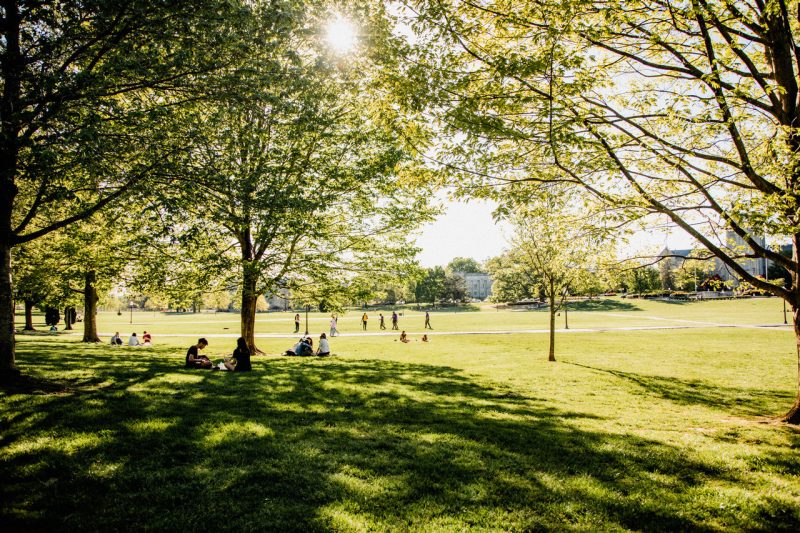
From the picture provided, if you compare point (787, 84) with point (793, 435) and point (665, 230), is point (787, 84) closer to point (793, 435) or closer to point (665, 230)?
point (665, 230)

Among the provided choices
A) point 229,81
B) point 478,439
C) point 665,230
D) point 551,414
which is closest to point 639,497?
point 478,439

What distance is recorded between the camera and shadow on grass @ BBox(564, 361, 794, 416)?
1048 cm

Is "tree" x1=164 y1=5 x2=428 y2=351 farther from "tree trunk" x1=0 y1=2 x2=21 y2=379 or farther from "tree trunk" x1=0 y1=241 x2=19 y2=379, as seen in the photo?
"tree trunk" x1=0 y1=241 x2=19 y2=379

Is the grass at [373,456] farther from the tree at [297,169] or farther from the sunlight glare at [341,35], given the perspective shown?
the sunlight glare at [341,35]

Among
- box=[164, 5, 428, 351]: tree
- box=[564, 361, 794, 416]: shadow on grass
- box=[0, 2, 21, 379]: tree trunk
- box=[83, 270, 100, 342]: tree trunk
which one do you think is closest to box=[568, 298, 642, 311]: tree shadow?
box=[564, 361, 794, 416]: shadow on grass

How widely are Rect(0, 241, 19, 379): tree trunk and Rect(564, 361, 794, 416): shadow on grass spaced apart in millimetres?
16153

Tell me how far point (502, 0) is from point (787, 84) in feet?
18.3

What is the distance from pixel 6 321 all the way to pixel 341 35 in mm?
9718

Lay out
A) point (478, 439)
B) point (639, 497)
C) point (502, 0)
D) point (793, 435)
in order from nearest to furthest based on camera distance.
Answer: point (639, 497) → point (478, 439) → point (793, 435) → point (502, 0)

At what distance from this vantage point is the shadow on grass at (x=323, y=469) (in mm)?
4125

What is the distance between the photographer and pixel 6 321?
29.4 feet

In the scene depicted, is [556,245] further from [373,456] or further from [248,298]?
[248,298]

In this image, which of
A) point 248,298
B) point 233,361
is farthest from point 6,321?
point 248,298

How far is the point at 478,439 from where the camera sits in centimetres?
661
